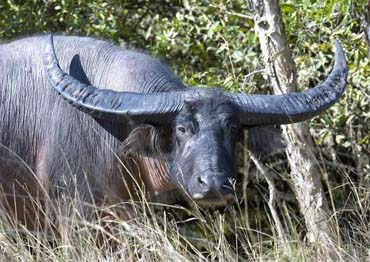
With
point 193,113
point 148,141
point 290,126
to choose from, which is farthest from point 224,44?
point 193,113

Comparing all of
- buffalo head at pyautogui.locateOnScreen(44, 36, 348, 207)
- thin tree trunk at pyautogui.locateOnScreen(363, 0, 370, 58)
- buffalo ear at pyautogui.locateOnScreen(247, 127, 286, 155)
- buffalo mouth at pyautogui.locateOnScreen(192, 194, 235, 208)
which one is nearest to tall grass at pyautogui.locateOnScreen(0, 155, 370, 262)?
buffalo mouth at pyautogui.locateOnScreen(192, 194, 235, 208)

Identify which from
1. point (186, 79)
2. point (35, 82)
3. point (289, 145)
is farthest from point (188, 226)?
point (35, 82)

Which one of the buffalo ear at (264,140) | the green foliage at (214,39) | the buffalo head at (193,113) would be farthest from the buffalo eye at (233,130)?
the green foliage at (214,39)

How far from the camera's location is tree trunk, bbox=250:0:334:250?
717 cm

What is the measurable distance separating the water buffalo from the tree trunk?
1.75 feet

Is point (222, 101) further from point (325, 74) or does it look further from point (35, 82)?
point (325, 74)

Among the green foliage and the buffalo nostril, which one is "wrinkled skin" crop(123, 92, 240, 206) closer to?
the buffalo nostril

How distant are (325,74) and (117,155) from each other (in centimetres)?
279

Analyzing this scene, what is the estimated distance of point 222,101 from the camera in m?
6.45

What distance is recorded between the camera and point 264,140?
687 centimetres

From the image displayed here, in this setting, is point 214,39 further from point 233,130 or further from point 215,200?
point 215,200

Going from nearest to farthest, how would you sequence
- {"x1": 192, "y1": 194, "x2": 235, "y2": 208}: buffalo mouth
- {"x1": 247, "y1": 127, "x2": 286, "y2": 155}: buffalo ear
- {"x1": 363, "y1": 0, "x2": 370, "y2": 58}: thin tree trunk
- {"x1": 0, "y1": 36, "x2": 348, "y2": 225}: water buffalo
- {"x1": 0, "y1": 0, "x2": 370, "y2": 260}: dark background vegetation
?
{"x1": 192, "y1": 194, "x2": 235, "y2": 208}: buffalo mouth < {"x1": 0, "y1": 36, "x2": 348, "y2": 225}: water buffalo < {"x1": 247, "y1": 127, "x2": 286, "y2": 155}: buffalo ear < {"x1": 363, "y1": 0, "x2": 370, "y2": 58}: thin tree trunk < {"x1": 0, "y1": 0, "x2": 370, "y2": 260}: dark background vegetation

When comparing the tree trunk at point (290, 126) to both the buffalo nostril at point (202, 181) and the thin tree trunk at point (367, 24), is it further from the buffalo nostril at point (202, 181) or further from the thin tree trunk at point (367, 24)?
the buffalo nostril at point (202, 181)

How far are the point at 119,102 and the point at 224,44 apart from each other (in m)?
2.04
